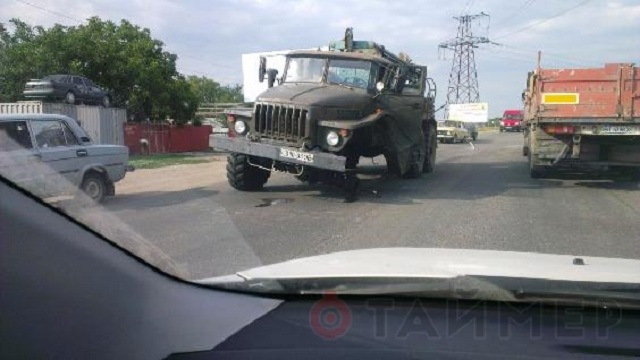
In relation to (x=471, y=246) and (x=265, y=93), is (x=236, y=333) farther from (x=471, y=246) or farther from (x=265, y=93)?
(x=265, y=93)

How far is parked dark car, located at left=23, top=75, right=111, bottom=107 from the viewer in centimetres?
1005

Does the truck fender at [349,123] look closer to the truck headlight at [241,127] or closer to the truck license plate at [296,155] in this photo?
the truck license plate at [296,155]

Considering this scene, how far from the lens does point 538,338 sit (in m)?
2.41

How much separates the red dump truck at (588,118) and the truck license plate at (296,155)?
5.59 metres

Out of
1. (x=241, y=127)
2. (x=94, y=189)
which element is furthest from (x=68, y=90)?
(x=94, y=189)

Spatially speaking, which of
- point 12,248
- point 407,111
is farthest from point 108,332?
point 407,111

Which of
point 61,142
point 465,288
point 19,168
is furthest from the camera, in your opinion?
point 61,142

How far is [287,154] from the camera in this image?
36.9 feet

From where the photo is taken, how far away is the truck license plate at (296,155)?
36.3 ft

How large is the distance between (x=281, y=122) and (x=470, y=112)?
48.8m

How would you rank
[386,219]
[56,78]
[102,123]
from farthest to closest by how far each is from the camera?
[102,123] → [56,78] → [386,219]

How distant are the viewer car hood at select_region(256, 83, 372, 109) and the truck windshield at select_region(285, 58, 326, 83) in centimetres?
31

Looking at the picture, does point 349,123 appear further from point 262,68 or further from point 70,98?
point 70,98

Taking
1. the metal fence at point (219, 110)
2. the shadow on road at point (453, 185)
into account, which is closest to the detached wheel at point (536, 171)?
the shadow on road at point (453, 185)
